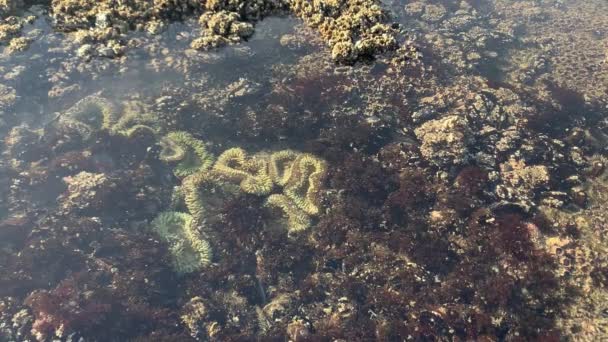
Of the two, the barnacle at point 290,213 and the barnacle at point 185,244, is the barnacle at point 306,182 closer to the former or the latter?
the barnacle at point 290,213

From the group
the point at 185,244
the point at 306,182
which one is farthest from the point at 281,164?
the point at 185,244

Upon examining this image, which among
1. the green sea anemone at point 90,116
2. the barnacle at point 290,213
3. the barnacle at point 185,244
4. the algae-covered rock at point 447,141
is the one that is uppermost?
the algae-covered rock at point 447,141

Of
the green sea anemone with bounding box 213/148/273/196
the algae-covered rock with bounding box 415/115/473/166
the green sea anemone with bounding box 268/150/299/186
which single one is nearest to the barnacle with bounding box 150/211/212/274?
the green sea anemone with bounding box 213/148/273/196

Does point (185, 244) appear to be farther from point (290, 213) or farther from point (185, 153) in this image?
point (290, 213)

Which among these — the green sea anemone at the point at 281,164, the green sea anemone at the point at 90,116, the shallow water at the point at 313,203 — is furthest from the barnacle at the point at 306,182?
the green sea anemone at the point at 90,116

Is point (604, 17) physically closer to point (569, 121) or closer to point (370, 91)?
point (569, 121)

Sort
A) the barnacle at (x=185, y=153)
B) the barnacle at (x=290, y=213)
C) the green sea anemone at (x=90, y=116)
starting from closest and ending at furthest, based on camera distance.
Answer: the barnacle at (x=290, y=213)
the barnacle at (x=185, y=153)
the green sea anemone at (x=90, y=116)
